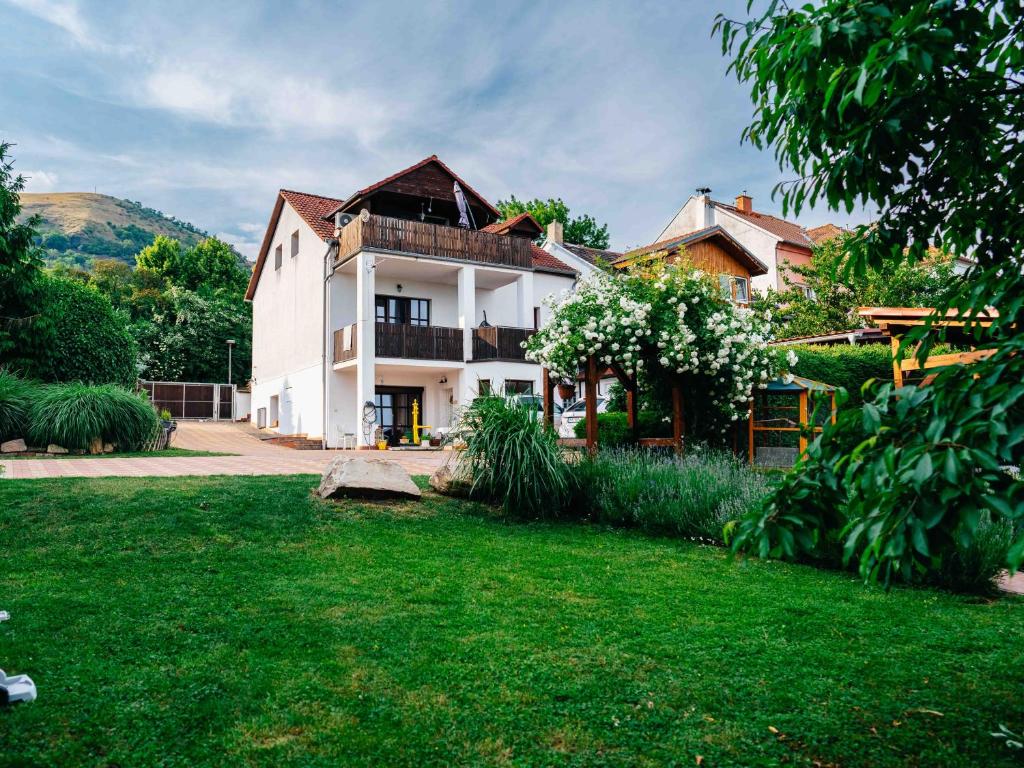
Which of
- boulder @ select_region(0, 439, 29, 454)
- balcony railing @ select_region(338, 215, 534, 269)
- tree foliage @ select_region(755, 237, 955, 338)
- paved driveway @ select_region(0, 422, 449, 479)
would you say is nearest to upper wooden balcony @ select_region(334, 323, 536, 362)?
balcony railing @ select_region(338, 215, 534, 269)

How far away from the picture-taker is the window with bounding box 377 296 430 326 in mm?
24203

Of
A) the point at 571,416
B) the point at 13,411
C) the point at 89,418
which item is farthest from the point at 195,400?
the point at 571,416

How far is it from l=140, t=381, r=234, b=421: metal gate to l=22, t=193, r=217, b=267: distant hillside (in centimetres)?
7344

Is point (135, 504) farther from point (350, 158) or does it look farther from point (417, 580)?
point (350, 158)

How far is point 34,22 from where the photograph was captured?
10.8m

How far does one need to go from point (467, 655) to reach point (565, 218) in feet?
141

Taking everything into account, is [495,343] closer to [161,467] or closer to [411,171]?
[411,171]

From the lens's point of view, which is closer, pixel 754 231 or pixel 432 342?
pixel 432 342

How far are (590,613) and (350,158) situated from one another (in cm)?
1889

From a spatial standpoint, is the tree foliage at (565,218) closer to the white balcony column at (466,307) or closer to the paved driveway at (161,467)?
the white balcony column at (466,307)

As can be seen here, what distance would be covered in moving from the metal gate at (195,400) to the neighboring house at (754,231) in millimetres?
23121

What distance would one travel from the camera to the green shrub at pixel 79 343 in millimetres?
18203

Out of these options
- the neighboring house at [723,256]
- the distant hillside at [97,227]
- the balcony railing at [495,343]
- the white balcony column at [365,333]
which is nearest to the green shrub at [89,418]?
the white balcony column at [365,333]

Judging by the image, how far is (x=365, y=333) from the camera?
21.7 m
